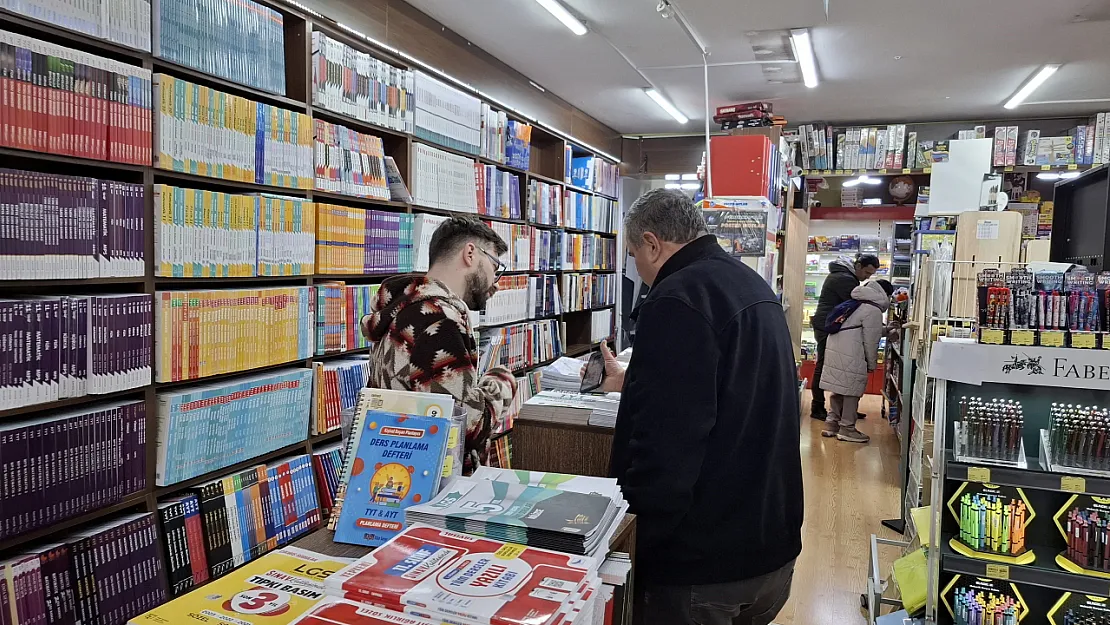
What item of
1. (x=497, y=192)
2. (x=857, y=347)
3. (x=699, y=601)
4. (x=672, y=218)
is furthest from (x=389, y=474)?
(x=857, y=347)

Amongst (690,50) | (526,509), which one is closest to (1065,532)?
(526,509)

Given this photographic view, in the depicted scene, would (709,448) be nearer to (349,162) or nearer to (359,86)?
(349,162)

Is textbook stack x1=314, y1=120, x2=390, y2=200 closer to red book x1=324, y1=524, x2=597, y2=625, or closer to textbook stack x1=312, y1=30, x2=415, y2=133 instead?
textbook stack x1=312, y1=30, x2=415, y2=133

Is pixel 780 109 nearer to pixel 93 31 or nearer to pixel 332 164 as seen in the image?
pixel 332 164

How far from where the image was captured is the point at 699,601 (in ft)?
5.15

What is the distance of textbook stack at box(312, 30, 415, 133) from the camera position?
328 cm

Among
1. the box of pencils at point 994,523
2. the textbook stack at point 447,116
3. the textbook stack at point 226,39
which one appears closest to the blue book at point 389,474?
the box of pencils at point 994,523

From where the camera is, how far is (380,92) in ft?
12.2

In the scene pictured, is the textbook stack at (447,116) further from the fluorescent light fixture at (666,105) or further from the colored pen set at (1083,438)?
the colored pen set at (1083,438)

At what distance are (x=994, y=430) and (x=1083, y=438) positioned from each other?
222 mm

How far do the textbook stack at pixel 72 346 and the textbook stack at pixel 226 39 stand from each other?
916 millimetres

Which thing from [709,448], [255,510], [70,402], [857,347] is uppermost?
[709,448]

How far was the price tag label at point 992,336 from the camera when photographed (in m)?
2.12

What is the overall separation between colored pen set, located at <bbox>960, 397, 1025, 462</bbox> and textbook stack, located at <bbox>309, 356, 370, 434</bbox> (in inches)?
92.0
